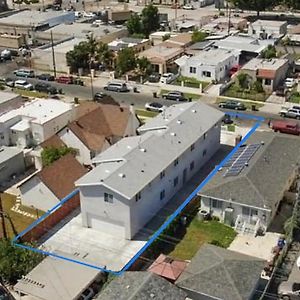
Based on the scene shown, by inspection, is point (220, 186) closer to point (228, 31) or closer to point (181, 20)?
point (228, 31)

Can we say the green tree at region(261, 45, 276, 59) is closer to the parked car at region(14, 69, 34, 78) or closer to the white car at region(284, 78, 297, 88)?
the white car at region(284, 78, 297, 88)

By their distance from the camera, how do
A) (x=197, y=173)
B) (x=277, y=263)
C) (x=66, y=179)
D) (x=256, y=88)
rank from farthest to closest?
(x=256, y=88) → (x=197, y=173) → (x=66, y=179) → (x=277, y=263)

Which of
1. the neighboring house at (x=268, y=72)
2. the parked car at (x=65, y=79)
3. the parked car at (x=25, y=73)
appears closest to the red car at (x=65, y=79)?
the parked car at (x=65, y=79)

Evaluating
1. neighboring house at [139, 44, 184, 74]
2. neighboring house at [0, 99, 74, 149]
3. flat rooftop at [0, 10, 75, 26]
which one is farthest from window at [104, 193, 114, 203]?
flat rooftop at [0, 10, 75, 26]

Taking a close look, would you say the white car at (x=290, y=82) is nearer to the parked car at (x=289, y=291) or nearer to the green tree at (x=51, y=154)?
the green tree at (x=51, y=154)

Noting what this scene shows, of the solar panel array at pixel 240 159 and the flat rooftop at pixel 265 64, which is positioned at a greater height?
the flat rooftop at pixel 265 64

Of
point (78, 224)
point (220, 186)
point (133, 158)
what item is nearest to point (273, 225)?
point (220, 186)
